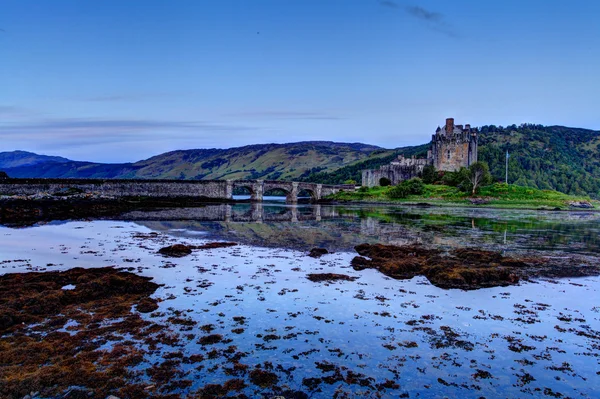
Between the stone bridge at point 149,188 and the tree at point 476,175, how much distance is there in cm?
2901

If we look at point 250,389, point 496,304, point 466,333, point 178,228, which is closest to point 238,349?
point 250,389

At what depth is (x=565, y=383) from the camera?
23.0ft

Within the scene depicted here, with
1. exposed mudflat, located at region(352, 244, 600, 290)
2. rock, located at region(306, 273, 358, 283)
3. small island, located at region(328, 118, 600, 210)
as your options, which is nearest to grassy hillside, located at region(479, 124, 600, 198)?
small island, located at region(328, 118, 600, 210)

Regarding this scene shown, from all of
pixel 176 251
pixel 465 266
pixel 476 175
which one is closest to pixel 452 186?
pixel 476 175

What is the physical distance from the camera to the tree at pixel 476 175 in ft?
229

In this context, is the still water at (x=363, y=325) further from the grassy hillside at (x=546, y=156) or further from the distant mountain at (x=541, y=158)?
the distant mountain at (x=541, y=158)

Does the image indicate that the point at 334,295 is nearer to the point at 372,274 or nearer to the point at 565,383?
the point at 372,274

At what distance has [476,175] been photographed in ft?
228

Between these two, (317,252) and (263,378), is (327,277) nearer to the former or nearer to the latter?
(317,252)

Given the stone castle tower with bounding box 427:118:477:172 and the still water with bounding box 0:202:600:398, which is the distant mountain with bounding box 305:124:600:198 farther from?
the still water with bounding box 0:202:600:398

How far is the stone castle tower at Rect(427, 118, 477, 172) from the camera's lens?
80812 mm

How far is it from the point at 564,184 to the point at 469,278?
117840mm

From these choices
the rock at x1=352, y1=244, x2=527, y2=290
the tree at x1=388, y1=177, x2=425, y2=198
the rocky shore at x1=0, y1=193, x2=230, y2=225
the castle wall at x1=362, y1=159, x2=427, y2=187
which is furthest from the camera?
the castle wall at x1=362, y1=159, x2=427, y2=187

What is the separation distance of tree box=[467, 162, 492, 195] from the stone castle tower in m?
9.54
